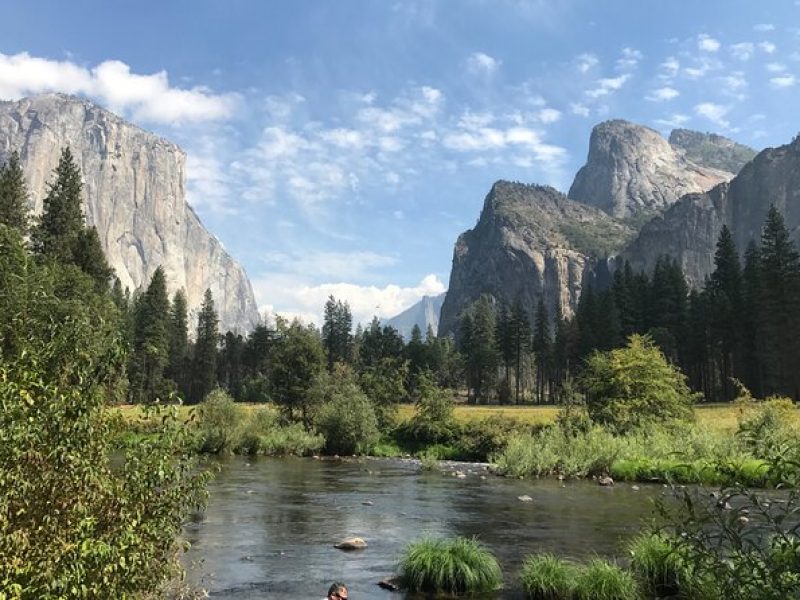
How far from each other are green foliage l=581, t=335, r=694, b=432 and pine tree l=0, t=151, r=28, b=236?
61.5 meters

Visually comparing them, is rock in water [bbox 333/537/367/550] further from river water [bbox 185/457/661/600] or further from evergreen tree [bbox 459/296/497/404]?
evergreen tree [bbox 459/296/497/404]

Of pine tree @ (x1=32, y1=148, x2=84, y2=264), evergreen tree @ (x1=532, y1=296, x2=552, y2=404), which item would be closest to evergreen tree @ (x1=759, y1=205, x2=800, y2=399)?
evergreen tree @ (x1=532, y1=296, x2=552, y2=404)

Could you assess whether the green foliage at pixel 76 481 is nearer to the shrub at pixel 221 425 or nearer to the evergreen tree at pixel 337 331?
the shrub at pixel 221 425

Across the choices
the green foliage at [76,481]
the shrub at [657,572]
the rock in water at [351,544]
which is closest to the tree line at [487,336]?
the green foliage at [76,481]

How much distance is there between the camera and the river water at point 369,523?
740 inches

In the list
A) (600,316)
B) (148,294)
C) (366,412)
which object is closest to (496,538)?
(366,412)

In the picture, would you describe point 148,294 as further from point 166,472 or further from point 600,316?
point 166,472

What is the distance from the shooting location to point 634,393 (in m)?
57.0

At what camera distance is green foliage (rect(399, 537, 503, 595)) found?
16906 mm

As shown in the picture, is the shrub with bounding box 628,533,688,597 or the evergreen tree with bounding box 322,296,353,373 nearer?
the shrub with bounding box 628,533,688,597

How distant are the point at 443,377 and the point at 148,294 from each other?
70.4 m

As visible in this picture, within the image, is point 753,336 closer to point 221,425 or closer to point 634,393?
point 634,393

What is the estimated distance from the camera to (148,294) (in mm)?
126500

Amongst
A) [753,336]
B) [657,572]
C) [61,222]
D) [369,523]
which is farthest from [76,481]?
[753,336]
